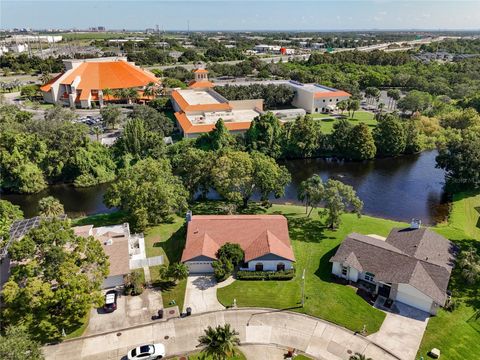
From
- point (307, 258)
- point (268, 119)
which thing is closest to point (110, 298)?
point (307, 258)

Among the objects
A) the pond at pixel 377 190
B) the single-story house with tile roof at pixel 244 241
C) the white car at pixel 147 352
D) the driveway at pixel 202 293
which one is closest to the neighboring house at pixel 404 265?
the single-story house with tile roof at pixel 244 241

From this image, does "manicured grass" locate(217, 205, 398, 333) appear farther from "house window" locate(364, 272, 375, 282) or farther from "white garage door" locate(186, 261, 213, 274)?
"white garage door" locate(186, 261, 213, 274)

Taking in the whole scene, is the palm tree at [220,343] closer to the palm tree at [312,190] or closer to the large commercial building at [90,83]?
the palm tree at [312,190]

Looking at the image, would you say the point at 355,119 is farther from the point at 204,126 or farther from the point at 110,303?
the point at 110,303

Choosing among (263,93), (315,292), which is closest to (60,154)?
(315,292)

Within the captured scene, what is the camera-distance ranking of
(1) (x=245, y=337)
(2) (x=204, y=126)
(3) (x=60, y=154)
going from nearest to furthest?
(1) (x=245, y=337), (3) (x=60, y=154), (2) (x=204, y=126)

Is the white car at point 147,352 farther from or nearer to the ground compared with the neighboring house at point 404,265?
nearer to the ground

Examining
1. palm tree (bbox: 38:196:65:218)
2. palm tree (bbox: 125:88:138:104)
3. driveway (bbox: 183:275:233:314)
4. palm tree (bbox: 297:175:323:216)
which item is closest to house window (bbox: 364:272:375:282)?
palm tree (bbox: 297:175:323:216)

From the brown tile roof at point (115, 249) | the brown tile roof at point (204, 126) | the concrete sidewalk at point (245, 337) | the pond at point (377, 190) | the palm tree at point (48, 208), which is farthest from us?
the brown tile roof at point (204, 126)
